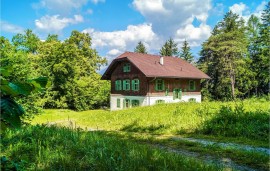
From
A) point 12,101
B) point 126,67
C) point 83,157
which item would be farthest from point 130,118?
point 126,67

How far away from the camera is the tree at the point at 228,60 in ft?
153

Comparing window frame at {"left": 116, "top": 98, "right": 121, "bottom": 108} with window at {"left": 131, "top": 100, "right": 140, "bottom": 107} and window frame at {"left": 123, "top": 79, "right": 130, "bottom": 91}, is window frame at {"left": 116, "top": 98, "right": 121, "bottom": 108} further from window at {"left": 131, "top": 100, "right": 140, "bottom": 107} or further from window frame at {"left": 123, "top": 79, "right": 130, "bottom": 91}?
window at {"left": 131, "top": 100, "right": 140, "bottom": 107}

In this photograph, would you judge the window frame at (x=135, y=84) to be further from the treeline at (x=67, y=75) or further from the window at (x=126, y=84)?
the treeline at (x=67, y=75)

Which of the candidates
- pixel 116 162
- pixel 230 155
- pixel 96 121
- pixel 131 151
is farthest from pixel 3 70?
pixel 96 121

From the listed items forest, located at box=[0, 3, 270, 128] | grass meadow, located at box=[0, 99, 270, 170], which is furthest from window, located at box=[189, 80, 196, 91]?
grass meadow, located at box=[0, 99, 270, 170]

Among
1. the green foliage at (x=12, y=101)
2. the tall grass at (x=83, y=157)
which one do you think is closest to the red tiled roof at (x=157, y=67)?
the tall grass at (x=83, y=157)

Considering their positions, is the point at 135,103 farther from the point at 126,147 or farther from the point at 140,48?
the point at 140,48

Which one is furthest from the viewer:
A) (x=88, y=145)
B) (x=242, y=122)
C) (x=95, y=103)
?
(x=95, y=103)

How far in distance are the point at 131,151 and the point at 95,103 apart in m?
42.7

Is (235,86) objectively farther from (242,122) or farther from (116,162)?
(116,162)

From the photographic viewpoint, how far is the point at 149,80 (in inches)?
1352

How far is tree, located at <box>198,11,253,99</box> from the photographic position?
153 ft

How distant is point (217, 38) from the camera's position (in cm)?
4797

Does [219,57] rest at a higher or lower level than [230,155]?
higher
